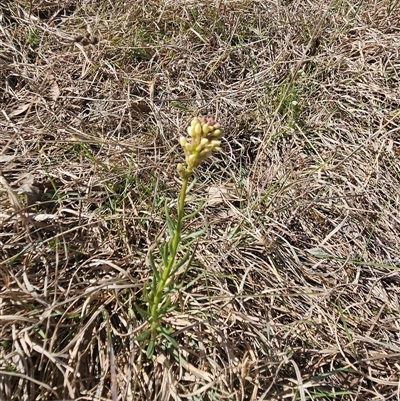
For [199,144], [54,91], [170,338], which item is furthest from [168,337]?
[54,91]

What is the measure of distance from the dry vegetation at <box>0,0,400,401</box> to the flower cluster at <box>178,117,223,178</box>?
0.57m

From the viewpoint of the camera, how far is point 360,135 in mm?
2145

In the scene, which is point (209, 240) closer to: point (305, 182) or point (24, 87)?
point (305, 182)

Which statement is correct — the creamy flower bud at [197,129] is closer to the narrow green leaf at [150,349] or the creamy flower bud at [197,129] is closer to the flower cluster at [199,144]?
the flower cluster at [199,144]

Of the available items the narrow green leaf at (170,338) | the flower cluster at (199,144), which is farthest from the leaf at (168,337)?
the flower cluster at (199,144)

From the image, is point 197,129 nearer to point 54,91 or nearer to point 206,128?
point 206,128

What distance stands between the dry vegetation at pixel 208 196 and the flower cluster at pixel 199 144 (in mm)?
571

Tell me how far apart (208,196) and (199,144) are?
0.80 metres

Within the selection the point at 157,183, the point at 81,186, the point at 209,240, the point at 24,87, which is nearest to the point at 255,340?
the point at 209,240

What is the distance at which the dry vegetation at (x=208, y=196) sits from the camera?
141 centimetres

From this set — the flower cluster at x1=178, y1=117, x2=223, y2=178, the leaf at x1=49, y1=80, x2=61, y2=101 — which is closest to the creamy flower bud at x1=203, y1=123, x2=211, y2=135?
the flower cluster at x1=178, y1=117, x2=223, y2=178

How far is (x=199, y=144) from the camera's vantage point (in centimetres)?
108

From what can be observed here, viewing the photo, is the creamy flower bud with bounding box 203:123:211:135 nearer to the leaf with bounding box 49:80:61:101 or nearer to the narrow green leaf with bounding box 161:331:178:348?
the narrow green leaf with bounding box 161:331:178:348

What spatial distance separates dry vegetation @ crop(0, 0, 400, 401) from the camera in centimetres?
141
